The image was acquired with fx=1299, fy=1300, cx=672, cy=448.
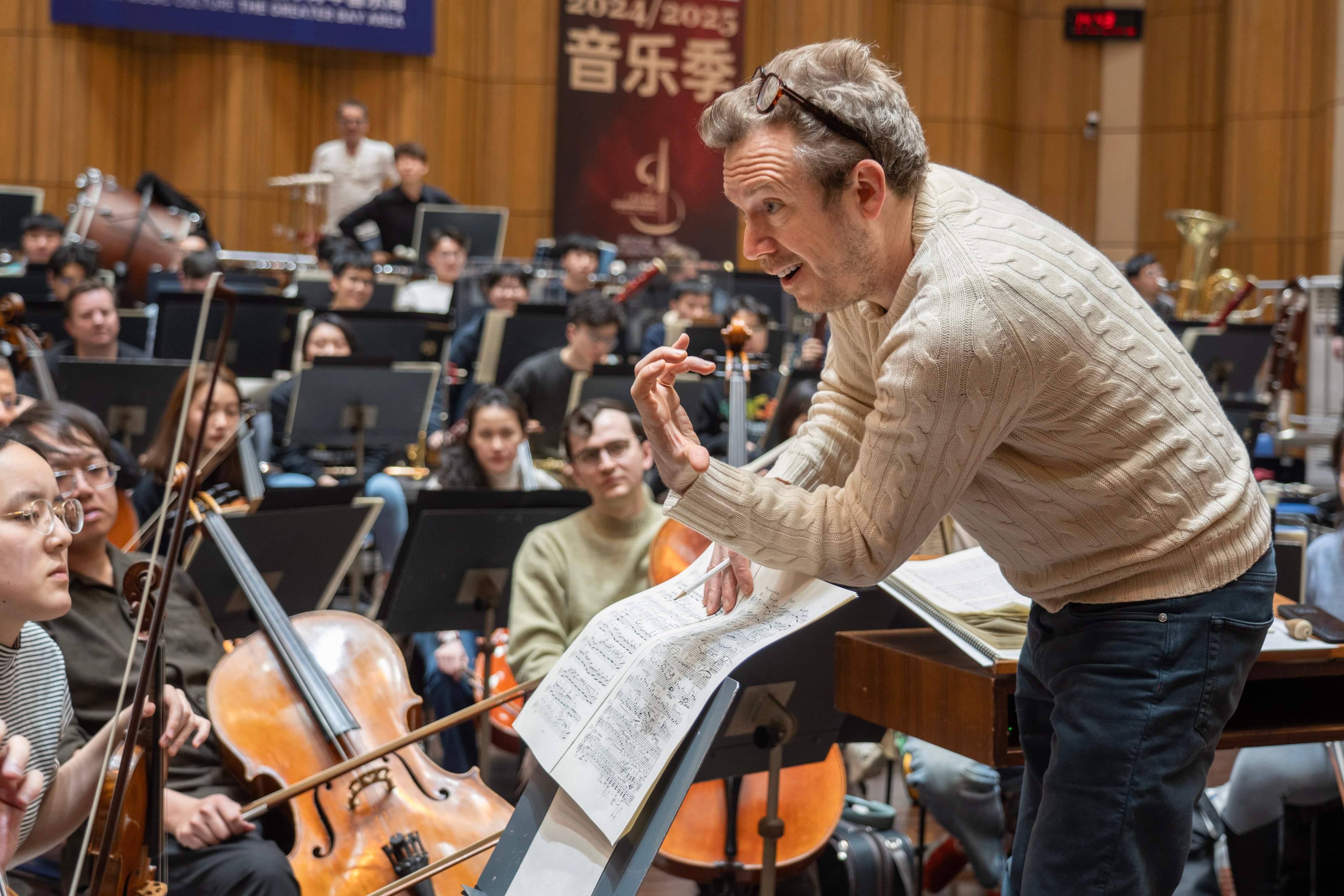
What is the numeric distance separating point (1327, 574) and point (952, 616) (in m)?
1.60

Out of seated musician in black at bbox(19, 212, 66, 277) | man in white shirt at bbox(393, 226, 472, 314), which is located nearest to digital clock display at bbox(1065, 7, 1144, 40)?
man in white shirt at bbox(393, 226, 472, 314)

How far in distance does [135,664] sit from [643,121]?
28.8 ft

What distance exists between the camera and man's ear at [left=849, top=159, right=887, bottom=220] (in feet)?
4.61

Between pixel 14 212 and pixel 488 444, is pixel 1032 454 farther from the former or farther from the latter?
pixel 14 212

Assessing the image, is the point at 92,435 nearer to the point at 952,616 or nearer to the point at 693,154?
the point at 952,616

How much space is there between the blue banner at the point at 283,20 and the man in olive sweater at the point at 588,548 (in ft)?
23.5

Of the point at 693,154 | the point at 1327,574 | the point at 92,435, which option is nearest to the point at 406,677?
the point at 92,435

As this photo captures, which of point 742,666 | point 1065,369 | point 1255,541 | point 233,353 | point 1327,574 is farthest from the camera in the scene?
point 233,353

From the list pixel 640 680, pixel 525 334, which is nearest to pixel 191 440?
pixel 525 334

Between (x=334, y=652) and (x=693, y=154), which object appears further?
(x=693, y=154)

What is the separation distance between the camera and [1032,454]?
1.47m

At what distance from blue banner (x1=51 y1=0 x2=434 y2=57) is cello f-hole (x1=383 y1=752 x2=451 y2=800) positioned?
8228 mm

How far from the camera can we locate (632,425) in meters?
3.60

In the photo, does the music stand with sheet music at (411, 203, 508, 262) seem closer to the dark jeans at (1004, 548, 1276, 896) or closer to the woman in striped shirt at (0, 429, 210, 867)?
the woman in striped shirt at (0, 429, 210, 867)
